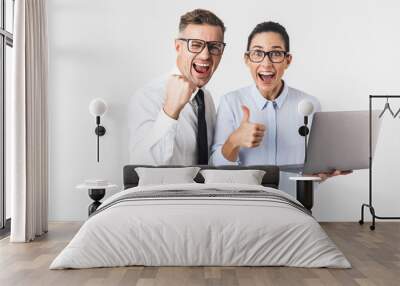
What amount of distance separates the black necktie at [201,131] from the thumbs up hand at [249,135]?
363 millimetres

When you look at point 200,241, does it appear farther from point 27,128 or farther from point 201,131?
point 201,131

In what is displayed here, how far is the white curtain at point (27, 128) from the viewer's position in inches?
233

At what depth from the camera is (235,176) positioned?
22.1ft

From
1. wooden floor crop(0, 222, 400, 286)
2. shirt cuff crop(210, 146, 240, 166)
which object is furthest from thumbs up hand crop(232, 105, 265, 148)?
wooden floor crop(0, 222, 400, 286)

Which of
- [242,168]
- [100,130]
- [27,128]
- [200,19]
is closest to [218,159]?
[242,168]

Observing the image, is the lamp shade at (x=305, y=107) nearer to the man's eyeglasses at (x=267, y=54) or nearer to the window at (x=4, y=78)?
the man's eyeglasses at (x=267, y=54)

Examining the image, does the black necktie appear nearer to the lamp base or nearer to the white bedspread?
the lamp base

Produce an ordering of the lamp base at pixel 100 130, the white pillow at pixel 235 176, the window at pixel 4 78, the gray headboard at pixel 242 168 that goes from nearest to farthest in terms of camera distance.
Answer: the window at pixel 4 78 → the white pillow at pixel 235 176 → the gray headboard at pixel 242 168 → the lamp base at pixel 100 130

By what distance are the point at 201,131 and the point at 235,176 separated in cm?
86

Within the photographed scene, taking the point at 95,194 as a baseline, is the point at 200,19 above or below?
above

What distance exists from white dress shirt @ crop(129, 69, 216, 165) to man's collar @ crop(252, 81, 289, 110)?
1.81 feet

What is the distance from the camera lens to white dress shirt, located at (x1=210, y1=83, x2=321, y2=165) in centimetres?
728

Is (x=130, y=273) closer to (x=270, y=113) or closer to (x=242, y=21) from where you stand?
(x=270, y=113)

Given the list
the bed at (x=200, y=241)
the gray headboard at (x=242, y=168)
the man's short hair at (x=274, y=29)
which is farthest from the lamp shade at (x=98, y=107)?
the bed at (x=200, y=241)
